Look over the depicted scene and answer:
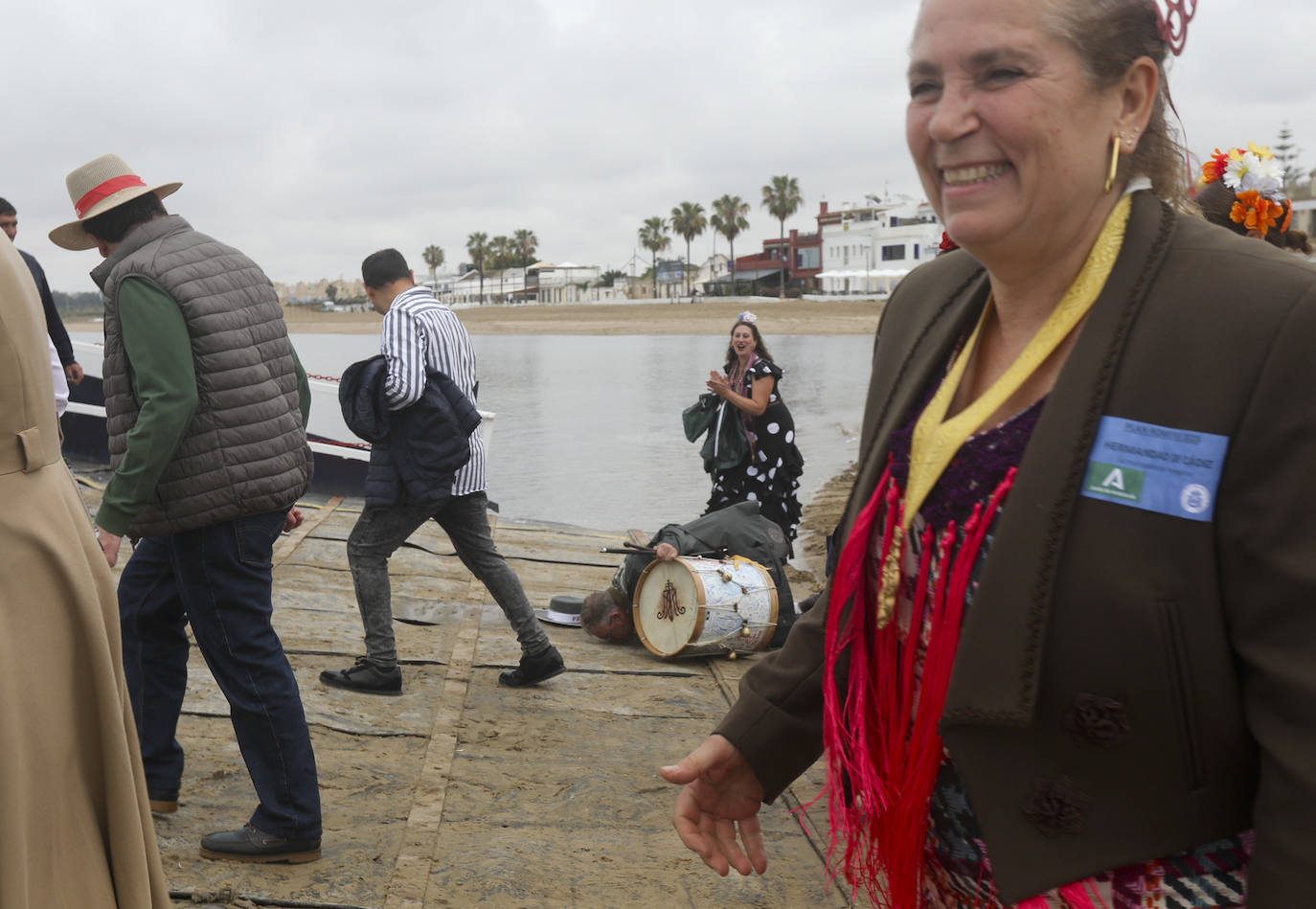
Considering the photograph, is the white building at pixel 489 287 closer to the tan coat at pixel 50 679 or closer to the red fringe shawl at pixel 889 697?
the tan coat at pixel 50 679

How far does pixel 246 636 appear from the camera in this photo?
12.7 feet

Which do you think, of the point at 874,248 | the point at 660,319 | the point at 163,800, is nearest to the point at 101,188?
the point at 163,800

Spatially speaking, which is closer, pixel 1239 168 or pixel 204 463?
pixel 204 463

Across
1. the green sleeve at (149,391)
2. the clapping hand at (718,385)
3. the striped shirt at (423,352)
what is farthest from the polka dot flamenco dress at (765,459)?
the green sleeve at (149,391)

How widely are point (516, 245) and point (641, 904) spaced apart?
396ft

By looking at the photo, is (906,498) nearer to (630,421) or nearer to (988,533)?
(988,533)

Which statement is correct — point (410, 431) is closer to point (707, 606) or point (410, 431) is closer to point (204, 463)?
point (204, 463)

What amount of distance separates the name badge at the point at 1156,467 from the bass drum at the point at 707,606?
5.26 m

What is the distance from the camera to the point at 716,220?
98312 mm

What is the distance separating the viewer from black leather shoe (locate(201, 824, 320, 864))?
12.9ft

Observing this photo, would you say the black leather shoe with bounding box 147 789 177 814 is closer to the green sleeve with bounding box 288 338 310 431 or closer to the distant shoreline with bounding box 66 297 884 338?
the green sleeve with bounding box 288 338 310 431

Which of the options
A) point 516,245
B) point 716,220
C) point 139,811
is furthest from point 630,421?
point 516,245

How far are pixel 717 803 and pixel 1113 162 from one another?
4.07 ft

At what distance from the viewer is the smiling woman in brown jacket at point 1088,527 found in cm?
134
